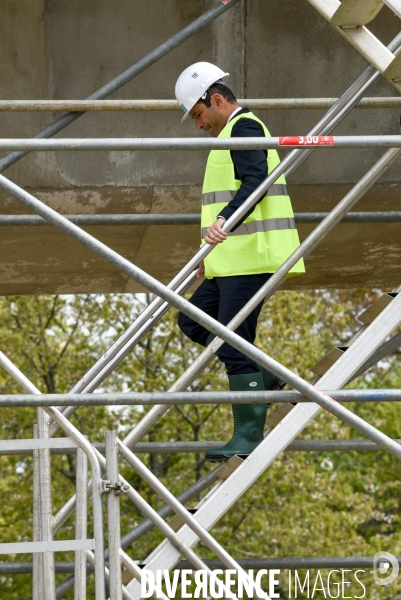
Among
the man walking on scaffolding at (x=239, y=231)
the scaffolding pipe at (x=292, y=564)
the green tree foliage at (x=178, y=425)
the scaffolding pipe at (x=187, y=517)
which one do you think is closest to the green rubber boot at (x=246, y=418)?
the man walking on scaffolding at (x=239, y=231)

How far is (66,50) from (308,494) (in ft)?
36.5

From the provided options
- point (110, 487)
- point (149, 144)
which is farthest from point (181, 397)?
point (149, 144)

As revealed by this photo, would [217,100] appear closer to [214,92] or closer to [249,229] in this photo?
[214,92]

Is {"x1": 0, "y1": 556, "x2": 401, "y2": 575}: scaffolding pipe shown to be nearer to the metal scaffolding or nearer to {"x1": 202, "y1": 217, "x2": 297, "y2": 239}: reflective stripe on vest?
the metal scaffolding

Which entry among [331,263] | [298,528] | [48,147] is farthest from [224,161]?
[298,528]

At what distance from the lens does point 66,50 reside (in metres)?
6.55

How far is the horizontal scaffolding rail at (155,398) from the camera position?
4066 millimetres

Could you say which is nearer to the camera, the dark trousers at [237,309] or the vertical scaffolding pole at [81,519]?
the vertical scaffolding pole at [81,519]

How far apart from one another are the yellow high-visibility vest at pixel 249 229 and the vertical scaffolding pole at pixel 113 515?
1.08 metres

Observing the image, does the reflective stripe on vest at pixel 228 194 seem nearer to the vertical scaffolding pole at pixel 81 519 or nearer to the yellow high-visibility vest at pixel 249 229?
the yellow high-visibility vest at pixel 249 229

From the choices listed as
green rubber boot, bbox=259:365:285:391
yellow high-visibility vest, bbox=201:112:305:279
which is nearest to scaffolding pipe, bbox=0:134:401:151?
yellow high-visibility vest, bbox=201:112:305:279

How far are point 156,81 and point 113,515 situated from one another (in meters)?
3.28

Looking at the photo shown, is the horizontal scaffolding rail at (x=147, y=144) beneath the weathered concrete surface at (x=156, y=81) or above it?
beneath

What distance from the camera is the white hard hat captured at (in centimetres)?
505
